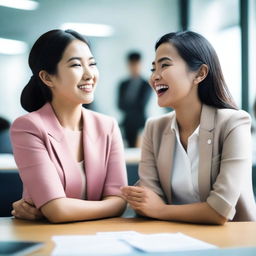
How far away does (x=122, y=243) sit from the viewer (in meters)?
1.40

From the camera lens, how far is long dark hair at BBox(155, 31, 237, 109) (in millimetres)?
1959

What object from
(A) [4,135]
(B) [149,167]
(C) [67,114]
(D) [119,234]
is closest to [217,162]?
(B) [149,167]

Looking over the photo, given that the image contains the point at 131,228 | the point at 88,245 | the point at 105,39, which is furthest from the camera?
the point at 105,39

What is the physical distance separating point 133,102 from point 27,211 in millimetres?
4584

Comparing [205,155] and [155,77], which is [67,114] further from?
[205,155]

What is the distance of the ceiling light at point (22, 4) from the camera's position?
7.11 meters

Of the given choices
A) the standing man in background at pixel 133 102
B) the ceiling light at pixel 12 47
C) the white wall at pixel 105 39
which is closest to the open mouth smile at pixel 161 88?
the standing man in background at pixel 133 102

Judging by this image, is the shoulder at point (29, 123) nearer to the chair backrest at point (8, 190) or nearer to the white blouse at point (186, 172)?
the chair backrest at point (8, 190)

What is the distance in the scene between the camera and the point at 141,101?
6242 mm

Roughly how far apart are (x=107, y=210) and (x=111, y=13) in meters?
6.30

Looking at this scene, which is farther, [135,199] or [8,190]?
[8,190]

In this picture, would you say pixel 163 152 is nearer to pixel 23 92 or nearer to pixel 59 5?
pixel 23 92

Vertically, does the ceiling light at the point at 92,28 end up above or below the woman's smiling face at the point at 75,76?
above

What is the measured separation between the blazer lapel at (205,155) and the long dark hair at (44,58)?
61 cm
